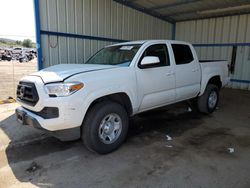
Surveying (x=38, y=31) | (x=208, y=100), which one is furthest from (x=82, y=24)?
(x=208, y=100)

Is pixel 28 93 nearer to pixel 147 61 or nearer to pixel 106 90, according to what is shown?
pixel 106 90

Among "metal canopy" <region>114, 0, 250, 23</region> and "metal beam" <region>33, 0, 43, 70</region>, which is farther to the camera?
"metal canopy" <region>114, 0, 250, 23</region>

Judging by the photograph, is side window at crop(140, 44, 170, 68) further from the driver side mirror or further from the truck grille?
the truck grille

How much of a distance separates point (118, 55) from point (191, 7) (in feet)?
22.1

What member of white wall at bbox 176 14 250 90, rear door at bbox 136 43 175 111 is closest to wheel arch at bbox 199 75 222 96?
rear door at bbox 136 43 175 111

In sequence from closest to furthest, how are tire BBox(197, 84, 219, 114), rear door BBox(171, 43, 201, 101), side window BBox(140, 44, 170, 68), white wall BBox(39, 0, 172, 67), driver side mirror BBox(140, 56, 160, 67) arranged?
driver side mirror BBox(140, 56, 160, 67) < side window BBox(140, 44, 170, 68) < rear door BBox(171, 43, 201, 101) < tire BBox(197, 84, 219, 114) < white wall BBox(39, 0, 172, 67)

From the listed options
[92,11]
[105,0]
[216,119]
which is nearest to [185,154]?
[216,119]

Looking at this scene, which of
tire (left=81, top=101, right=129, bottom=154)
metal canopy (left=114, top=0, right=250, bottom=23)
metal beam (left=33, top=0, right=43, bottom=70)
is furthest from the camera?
metal canopy (left=114, top=0, right=250, bottom=23)

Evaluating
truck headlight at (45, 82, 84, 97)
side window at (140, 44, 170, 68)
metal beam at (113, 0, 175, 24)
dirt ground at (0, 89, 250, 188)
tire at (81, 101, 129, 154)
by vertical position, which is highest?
metal beam at (113, 0, 175, 24)

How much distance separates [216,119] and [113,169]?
3.57 m

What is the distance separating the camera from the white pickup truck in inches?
115

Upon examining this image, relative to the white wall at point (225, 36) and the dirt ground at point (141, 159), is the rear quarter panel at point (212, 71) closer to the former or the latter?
the dirt ground at point (141, 159)

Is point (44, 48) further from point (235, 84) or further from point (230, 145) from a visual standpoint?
point (235, 84)

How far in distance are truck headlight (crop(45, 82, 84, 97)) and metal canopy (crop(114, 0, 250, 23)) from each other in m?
6.72
